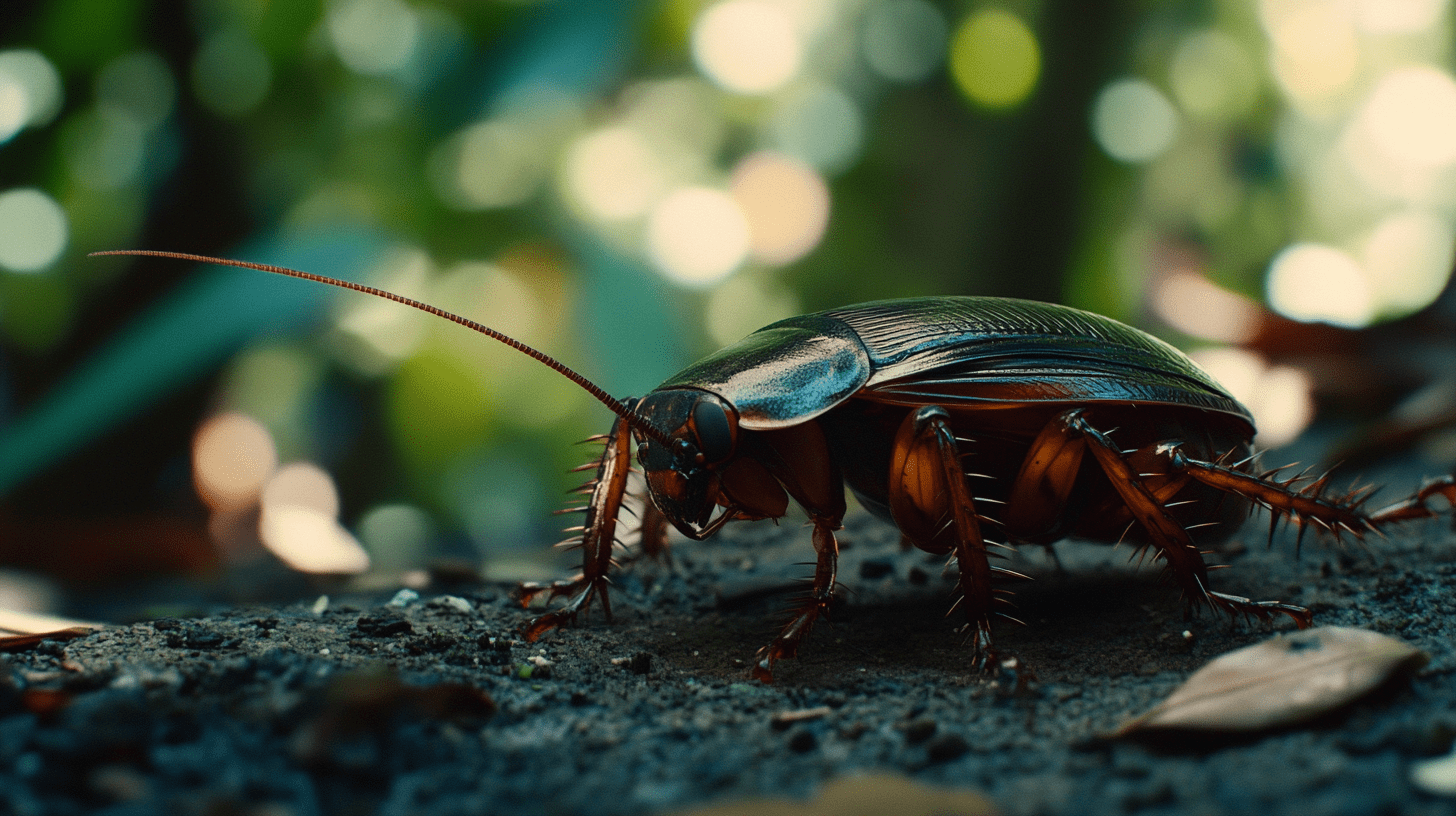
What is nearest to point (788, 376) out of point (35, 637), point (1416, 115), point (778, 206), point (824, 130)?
point (35, 637)

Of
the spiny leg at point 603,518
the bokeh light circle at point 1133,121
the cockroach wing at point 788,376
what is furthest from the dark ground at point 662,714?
the bokeh light circle at point 1133,121

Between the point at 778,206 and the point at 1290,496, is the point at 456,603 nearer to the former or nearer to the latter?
the point at 1290,496

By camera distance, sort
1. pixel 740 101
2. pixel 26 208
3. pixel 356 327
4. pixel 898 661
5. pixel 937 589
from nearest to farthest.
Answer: pixel 898 661, pixel 937 589, pixel 26 208, pixel 356 327, pixel 740 101

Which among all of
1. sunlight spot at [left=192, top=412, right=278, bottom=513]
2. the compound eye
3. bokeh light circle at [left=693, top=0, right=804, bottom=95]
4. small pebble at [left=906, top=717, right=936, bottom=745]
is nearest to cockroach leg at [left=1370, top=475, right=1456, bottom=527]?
small pebble at [left=906, top=717, right=936, bottom=745]

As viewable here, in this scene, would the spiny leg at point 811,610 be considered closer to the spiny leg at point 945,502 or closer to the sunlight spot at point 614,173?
the spiny leg at point 945,502

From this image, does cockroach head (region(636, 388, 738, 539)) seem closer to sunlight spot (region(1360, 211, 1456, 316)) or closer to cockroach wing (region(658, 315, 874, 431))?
cockroach wing (region(658, 315, 874, 431))

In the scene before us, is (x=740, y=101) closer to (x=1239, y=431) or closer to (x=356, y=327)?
(x=356, y=327)

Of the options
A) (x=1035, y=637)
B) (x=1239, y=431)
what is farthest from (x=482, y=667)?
(x=1239, y=431)
